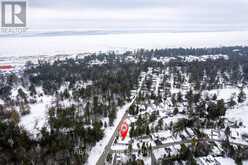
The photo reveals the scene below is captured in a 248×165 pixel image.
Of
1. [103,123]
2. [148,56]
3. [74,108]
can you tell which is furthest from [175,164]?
[148,56]

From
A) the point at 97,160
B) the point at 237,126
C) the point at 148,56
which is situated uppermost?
the point at 148,56

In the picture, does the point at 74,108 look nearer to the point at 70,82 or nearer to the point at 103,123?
the point at 103,123

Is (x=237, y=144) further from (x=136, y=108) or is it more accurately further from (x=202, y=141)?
(x=136, y=108)

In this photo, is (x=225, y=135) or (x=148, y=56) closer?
A: (x=225, y=135)

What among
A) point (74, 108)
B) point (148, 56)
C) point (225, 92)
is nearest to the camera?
point (74, 108)

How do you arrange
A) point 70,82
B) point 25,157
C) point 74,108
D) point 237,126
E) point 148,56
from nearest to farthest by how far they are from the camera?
point 25,157
point 237,126
point 74,108
point 70,82
point 148,56

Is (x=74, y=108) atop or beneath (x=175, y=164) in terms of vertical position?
atop

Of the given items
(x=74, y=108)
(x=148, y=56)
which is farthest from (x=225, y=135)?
(x=148, y=56)

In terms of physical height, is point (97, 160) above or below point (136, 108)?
below

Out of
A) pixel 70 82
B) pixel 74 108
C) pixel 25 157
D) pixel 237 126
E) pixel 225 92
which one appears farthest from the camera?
pixel 70 82
